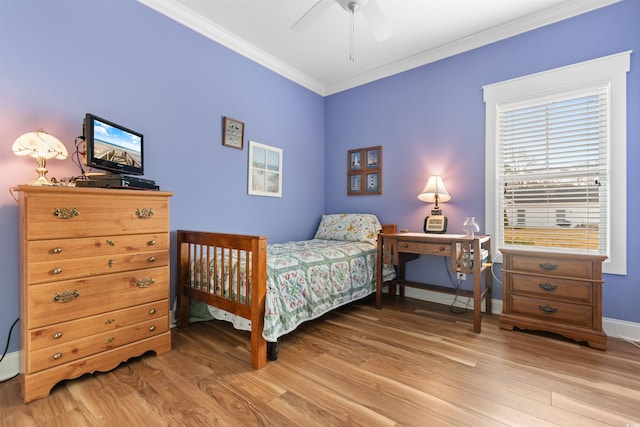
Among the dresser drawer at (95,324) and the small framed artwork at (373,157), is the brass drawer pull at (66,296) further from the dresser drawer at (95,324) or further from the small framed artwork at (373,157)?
the small framed artwork at (373,157)

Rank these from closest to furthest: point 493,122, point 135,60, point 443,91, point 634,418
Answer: point 634,418
point 135,60
point 493,122
point 443,91

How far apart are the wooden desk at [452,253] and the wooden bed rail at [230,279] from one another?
1364mm

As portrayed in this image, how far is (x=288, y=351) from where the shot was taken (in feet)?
6.19

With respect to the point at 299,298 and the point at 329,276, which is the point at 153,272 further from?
the point at 329,276

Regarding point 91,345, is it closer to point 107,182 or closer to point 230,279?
point 230,279

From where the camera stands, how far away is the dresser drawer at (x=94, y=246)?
137cm

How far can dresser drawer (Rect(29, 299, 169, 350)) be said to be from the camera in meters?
1.37

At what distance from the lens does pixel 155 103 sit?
223 centimetres

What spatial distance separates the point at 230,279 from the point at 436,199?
81.4 inches

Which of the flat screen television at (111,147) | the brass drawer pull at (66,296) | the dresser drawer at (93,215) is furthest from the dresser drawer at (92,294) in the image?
the flat screen television at (111,147)

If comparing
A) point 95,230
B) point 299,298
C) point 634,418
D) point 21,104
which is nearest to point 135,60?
point 21,104

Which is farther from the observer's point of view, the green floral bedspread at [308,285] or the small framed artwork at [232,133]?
the small framed artwork at [232,133]

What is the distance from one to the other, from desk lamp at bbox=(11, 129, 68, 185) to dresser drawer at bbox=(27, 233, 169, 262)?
1.23 feet

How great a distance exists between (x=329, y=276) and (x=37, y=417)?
1.72 m
